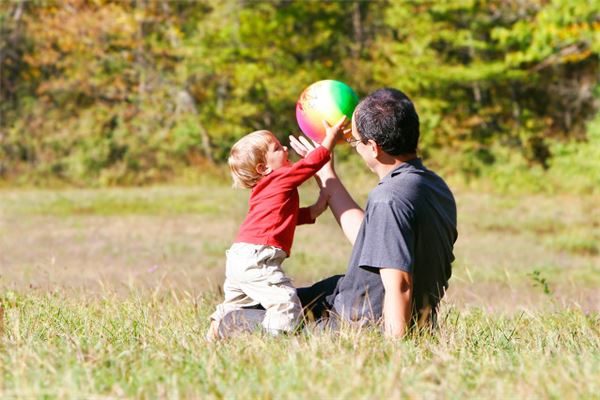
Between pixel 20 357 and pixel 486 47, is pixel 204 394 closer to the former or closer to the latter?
pixel 20 357

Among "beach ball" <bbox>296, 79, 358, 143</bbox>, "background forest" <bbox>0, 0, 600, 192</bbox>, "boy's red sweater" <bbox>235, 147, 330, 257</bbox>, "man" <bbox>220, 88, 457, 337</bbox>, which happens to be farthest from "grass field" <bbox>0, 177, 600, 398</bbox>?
"background forest" <bbox>0, 0, 600, 192</bbox>

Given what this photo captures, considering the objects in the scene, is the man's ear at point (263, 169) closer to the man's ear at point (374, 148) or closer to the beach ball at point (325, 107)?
the beach ball at point (325, 107)

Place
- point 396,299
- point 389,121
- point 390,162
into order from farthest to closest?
point 390,162 → point 389,121 → point 396,299

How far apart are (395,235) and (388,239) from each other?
4 cm

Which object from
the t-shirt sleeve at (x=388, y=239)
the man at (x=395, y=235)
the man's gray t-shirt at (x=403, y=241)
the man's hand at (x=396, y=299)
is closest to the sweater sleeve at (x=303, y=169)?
the man at (x=395, y=235)

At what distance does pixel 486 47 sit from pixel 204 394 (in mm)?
23966

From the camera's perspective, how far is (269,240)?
4676mm

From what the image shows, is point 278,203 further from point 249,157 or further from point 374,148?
point 374,148

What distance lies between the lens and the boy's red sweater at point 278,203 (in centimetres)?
469

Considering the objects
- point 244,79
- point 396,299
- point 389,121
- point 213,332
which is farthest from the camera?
point 244,79

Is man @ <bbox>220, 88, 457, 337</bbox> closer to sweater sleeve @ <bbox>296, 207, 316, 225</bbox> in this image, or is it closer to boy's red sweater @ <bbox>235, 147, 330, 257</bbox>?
boy's red sweater @ <bbox>235, 147, 330, 257</bbox>

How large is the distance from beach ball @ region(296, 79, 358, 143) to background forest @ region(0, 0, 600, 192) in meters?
20.4

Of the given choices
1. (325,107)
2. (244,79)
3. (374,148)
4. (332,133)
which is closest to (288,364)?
(374,148)

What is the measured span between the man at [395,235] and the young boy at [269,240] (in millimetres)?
125
